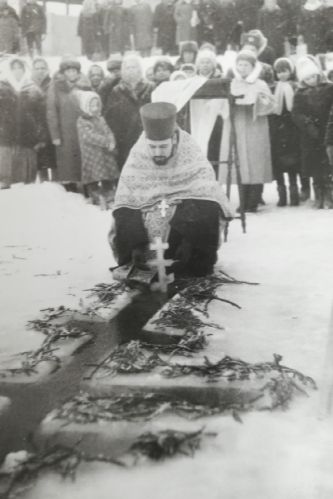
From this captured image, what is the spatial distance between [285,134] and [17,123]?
263cm

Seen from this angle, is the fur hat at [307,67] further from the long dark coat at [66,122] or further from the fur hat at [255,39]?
the long dark coat at [66,122]

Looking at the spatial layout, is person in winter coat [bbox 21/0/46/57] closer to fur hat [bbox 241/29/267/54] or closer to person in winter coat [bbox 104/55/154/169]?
fur hat [bbox 241/29/267/54]

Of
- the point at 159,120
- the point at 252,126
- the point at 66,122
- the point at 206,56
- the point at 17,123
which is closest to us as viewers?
the point at 159,120

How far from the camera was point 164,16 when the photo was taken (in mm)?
5039

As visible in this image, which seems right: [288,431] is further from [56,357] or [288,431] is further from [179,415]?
[56,357]

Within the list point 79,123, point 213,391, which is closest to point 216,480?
point 213,391

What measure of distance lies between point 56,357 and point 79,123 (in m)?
3.65

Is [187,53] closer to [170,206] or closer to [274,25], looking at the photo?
[274,25]

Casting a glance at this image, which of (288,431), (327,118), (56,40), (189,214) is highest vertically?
(56,40)

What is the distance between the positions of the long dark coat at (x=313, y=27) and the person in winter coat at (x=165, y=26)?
1042 mm

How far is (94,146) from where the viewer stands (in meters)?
5.77

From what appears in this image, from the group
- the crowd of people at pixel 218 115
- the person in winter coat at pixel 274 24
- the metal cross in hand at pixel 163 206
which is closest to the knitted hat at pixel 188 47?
the crowd of people at pixel 218 115

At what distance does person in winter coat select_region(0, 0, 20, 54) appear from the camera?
3205 mm

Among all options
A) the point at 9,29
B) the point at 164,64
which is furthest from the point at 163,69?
the point at 9,29
